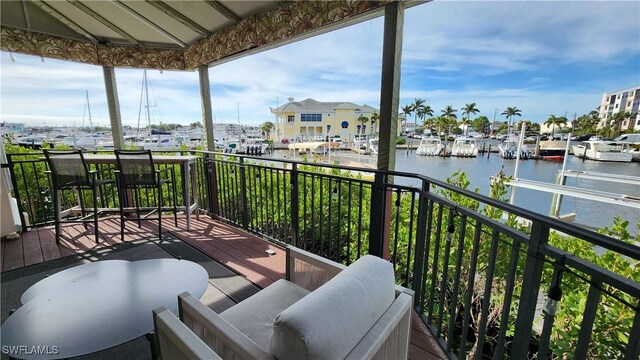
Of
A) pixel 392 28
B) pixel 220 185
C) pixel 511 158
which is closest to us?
pixel 392 28

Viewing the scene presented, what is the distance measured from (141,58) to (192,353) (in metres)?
4.97

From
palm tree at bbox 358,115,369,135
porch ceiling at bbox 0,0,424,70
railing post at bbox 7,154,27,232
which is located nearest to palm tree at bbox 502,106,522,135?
palm tree at bbox 358,115,369,135

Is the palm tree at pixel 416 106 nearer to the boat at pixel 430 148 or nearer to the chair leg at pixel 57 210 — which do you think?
the boat at pixel 430 148

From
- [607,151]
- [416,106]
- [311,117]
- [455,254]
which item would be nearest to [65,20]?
[455,254]

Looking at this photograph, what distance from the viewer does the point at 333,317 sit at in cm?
78

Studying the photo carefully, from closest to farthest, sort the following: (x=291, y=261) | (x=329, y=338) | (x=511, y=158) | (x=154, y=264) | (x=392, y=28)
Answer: (x=329, y=338) → (x=291, y=261) → (x=154, y=264) → (x=392, y=28) → (x=511, y=158)

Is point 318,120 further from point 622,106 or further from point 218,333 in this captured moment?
point 218,333

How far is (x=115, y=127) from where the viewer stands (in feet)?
15.2

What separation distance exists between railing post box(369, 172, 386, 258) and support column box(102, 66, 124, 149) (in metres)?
4.62

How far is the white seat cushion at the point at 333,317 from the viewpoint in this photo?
72cm

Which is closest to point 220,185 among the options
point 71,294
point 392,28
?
point 71,294

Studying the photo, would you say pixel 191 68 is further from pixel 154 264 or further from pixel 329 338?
pixel 329 338

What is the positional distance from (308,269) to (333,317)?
82 centimetres

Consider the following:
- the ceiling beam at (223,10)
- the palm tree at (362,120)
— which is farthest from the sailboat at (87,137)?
the palm tree at (362,120)
